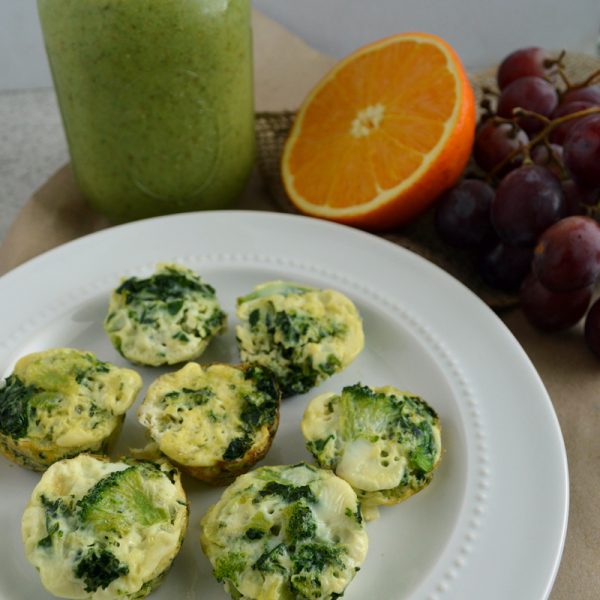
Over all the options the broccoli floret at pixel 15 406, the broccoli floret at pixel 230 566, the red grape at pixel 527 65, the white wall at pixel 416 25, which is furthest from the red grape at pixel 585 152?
the white wall at pixel 416 25

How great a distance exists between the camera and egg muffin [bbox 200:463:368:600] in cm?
133

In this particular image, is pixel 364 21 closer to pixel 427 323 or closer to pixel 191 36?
pixel 191 36

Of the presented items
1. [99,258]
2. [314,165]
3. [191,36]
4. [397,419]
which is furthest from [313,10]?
[397,419]

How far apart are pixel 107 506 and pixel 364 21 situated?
2.69 metres

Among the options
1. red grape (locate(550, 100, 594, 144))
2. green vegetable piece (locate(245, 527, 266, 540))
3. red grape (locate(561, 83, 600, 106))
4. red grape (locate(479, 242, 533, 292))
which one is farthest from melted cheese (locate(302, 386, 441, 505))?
red grape (locate(561, 83, 600, 106))

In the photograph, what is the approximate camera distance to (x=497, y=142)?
232 centimetres

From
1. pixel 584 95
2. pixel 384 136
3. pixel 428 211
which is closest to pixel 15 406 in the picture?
pixel 384 136

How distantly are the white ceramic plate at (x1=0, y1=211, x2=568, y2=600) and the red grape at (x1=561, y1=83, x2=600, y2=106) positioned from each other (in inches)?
31.8

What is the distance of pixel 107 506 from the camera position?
1.38m

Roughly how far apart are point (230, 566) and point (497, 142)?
1.54m

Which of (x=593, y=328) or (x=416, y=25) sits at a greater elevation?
(x=416, y=25)

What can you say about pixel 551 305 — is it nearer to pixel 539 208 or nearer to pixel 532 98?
pixel 539 208

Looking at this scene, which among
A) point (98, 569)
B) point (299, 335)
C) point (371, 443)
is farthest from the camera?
point (299, 335)

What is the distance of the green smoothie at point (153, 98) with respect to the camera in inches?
75.6
